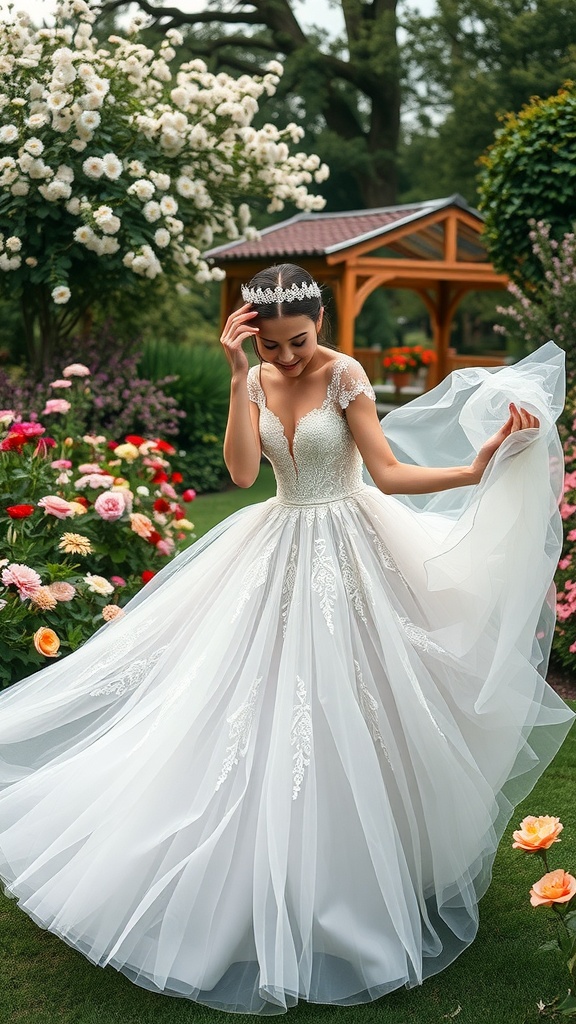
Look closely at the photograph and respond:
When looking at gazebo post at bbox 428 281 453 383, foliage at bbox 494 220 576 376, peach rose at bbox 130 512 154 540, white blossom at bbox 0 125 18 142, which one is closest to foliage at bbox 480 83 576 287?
foliage at bbox 494 220 576 376

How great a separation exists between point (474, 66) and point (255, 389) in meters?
22.8

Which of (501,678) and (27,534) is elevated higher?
(27,534)

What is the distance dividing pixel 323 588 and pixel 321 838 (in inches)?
27.0

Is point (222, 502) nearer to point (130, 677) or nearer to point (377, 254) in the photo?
point (377, 254)

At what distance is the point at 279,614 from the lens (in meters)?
3.02

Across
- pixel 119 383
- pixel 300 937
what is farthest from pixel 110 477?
pixel 119 383

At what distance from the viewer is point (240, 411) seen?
9.95ft

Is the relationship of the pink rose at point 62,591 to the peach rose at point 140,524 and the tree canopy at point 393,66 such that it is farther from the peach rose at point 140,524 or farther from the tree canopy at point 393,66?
the tree canopy at point 393,66

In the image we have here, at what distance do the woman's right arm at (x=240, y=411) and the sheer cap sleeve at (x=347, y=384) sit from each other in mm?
264

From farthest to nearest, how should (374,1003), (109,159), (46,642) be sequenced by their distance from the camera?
(109,159)
(46,642)
(374,1003)

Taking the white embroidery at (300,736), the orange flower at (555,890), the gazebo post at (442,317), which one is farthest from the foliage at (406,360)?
the orange flower at (555,890)

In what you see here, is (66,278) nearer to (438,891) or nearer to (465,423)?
(465,423)

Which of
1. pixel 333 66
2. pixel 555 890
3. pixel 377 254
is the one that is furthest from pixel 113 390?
pixel 333 66

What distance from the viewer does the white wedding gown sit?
264cm
